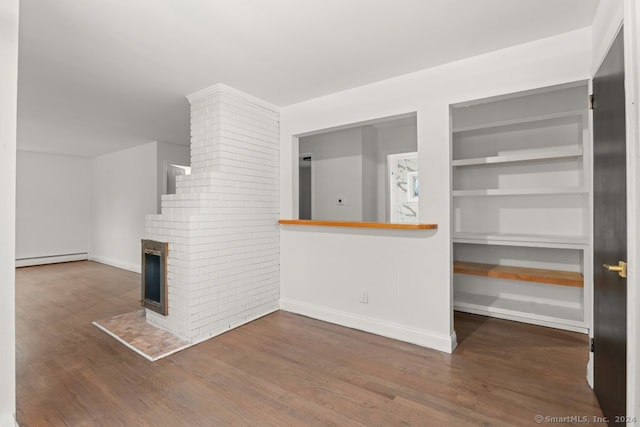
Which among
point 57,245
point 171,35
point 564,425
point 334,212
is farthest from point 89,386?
point 57,245

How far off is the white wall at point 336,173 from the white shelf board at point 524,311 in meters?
1.70

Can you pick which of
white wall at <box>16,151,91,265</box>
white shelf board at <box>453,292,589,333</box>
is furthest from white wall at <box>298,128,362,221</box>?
white wall at <box>16,151,91,265</box>

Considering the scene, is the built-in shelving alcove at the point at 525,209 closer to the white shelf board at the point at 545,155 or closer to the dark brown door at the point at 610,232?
the white shelf board at the point at 545,155

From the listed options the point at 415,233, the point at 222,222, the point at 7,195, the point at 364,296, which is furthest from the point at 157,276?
the point at 415,233

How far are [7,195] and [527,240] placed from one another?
151 inches

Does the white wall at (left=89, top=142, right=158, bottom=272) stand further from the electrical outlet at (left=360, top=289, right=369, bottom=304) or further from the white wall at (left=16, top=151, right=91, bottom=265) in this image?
the electrical outlet at (left=360, top=289, right=369, bottom=304)

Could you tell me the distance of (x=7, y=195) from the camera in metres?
1.53

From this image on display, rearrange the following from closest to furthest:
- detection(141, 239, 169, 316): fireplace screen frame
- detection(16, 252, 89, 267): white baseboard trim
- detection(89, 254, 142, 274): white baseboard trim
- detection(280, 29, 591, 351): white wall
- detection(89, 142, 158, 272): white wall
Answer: detection(280, 29, 591, 351): white wall → detection(141, 239, 169, 316): fireplace screen frame → detection(89, 142, 158, 272): white wall → detection(89, 254, 142, 274): white baseboard trim → detection(16, 252, 89, 267): white baseboard trim

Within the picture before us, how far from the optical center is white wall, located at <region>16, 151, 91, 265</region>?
627 centimetres

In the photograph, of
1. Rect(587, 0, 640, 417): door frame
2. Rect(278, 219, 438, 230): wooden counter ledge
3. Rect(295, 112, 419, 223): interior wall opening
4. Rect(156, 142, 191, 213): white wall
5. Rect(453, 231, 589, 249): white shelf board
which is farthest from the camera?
Rect(156, 142, 191, 213): white wall

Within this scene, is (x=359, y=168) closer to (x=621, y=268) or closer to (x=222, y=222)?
(x=222, y=222)

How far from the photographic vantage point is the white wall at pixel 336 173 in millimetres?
4449

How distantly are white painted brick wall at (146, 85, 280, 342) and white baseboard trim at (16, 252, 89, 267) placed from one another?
5.06 m

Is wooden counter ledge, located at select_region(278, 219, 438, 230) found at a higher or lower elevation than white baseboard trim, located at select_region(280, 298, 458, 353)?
higher
